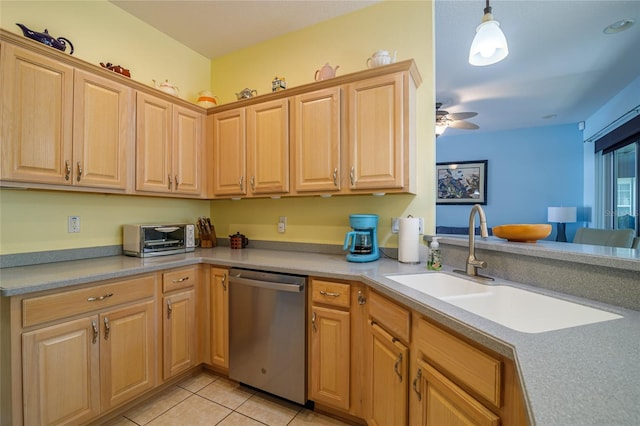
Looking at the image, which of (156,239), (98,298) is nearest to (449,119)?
(156,239)

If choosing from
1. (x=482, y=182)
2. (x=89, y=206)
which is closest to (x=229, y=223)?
(x=89, y=206)

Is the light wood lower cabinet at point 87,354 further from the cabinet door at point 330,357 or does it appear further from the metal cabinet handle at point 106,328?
the cabinet door at point 330,357

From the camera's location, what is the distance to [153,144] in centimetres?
216

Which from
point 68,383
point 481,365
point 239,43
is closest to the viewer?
point 481,365

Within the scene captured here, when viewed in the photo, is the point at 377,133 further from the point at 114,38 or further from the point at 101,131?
the point at 114,38

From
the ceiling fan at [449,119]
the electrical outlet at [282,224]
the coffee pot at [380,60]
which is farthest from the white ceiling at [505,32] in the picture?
the electrical outlet at [282,224]

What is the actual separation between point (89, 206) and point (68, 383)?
1174 millimetres

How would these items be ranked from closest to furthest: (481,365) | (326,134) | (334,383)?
1. (481,365)
2. (334,383)
3. (326,134)

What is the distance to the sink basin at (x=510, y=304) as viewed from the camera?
3.26ft

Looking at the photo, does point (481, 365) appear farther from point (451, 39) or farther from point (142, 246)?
point (451, 39)

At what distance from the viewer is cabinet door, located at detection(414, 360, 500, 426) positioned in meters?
0.84

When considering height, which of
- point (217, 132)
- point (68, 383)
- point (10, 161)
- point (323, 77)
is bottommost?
point (68, 383)

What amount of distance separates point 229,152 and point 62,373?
1.76 m

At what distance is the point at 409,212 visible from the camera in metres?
2.06
